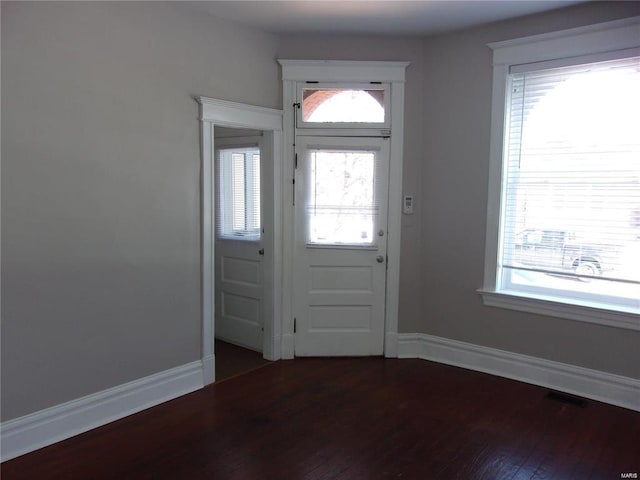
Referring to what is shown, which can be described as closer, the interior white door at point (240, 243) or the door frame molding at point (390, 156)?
the door frame molding at point (390, 156)

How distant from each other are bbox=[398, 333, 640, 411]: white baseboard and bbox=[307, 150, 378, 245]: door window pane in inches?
43.1

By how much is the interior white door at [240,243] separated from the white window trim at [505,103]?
1926 mm

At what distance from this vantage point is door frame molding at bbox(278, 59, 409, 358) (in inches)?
158

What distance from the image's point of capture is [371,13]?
3471 millimetres

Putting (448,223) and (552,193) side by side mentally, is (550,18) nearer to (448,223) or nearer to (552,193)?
(552,193)

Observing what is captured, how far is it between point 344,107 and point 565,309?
2.36 m

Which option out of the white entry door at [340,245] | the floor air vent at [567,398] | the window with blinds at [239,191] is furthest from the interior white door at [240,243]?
the floor air vent at [567,398]

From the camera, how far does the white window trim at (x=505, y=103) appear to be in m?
3.21

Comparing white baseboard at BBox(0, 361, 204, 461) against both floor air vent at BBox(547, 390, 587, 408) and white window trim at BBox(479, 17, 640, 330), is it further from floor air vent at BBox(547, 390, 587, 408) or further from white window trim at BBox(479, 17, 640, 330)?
floor air vent at BBox(547, 390, 587, 408)

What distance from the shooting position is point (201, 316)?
361cm

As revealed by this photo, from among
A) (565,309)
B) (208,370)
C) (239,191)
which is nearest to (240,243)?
(239,191)

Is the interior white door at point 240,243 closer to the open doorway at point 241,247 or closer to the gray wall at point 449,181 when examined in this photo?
the open doorway at point 241,247

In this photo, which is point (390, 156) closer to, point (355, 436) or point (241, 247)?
point (241, 247)

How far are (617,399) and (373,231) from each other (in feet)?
7.08
